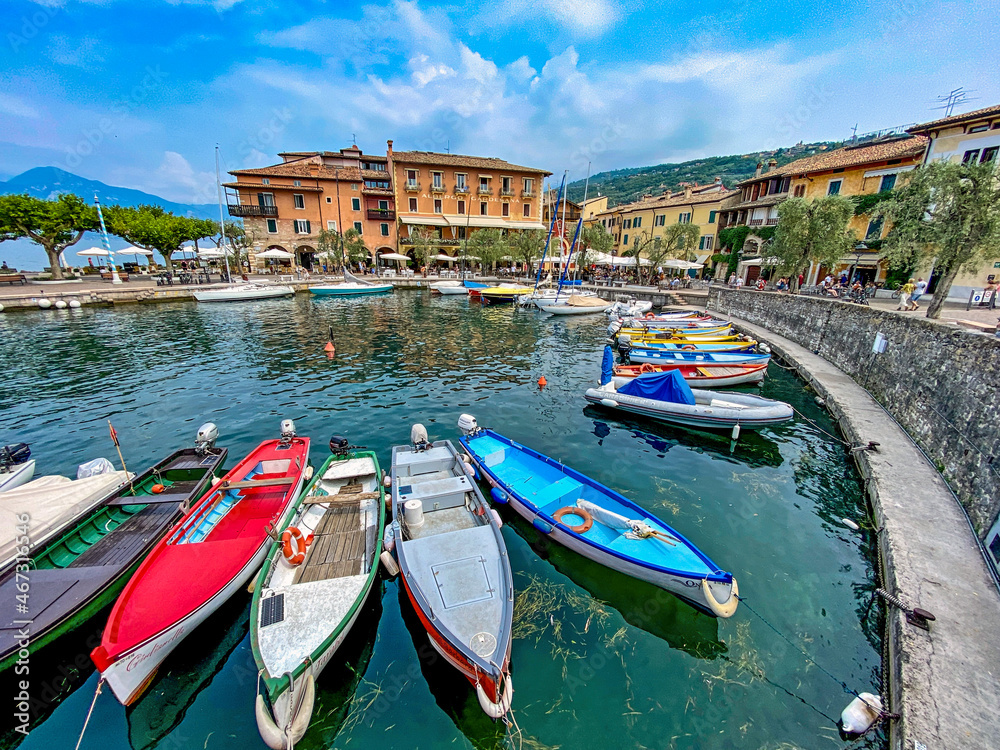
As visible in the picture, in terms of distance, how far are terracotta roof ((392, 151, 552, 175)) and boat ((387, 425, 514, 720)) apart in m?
59.4

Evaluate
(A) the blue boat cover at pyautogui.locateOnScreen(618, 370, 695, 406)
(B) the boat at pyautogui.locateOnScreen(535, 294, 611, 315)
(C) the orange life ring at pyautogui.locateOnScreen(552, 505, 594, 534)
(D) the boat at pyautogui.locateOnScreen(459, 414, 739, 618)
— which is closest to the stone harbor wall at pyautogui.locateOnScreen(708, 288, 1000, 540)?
(D) the boat at pyautogui.locateOnScreen(459, 414, 739, 618)

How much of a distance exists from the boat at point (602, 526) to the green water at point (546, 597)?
0.75 m

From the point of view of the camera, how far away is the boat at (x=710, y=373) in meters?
17.7

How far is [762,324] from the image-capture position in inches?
1195

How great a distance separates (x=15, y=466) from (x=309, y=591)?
10093 millimetres

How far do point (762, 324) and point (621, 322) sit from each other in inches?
459

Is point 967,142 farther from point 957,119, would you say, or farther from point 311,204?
point 311,204

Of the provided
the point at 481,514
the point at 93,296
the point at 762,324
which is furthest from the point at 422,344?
the point at 93,296

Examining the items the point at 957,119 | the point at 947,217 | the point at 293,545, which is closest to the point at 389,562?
the point at 293,545

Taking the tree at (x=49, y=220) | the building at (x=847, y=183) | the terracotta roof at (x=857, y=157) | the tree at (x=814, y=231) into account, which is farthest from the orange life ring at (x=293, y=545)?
the tree at (x=49, y=220)

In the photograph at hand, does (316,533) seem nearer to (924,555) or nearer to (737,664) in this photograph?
(737,664)

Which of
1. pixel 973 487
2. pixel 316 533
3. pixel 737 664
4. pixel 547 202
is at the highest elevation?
pixel 547 202

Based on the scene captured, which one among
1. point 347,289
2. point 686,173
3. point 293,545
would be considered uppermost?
point 686,173

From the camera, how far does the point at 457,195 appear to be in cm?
6072
